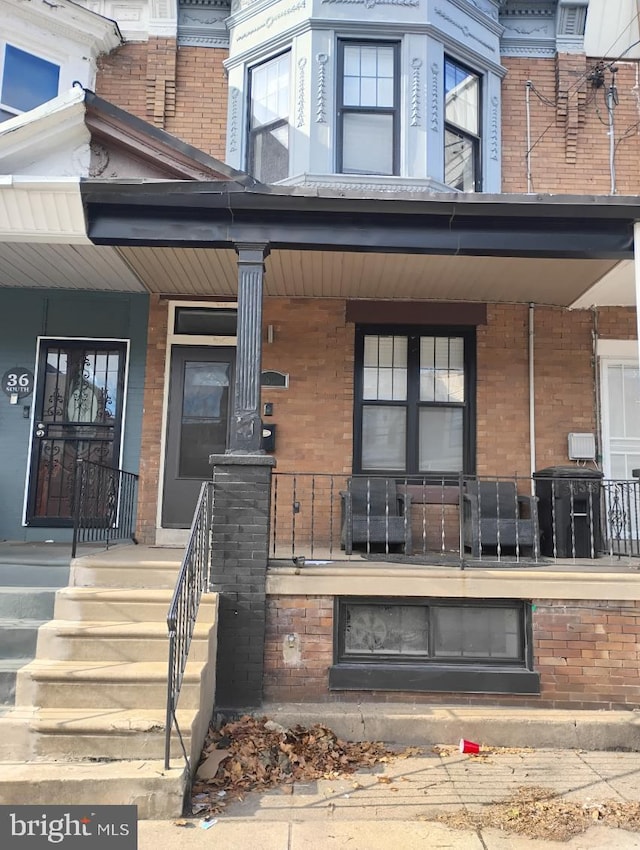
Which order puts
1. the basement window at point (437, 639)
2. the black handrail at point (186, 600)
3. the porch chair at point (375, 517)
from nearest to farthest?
1. the black handrail at point (186, 600)
2. the basement window at point (437, 639)
3. the porch chair at point (375, 517)

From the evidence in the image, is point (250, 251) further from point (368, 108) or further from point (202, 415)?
point (368, 108)

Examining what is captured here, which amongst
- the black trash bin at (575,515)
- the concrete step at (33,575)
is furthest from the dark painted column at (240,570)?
the black trash bin at (575,515)

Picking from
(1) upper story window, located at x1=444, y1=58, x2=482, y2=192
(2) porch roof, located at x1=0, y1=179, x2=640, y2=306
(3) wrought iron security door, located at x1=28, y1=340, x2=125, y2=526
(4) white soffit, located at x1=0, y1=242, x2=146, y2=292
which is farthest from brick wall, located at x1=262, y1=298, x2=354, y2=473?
(1) upper story window, located at x1=444, y1=58, x2=482, y2=192

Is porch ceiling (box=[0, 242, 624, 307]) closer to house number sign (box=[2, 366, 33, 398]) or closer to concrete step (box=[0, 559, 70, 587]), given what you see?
house number sign (box=[2, 366, 33, 398])

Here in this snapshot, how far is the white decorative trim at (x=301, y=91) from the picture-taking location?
7085 mm

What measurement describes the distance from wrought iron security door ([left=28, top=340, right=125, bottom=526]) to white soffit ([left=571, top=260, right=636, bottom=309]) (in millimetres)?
5077

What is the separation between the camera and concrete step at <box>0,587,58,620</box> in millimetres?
4828

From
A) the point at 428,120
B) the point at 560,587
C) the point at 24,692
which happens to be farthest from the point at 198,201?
the point at 560,587

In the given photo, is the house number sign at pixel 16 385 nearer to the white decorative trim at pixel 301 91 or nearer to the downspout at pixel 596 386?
the white decorative trim at pixel 301 91

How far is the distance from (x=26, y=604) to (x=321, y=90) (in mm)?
5797

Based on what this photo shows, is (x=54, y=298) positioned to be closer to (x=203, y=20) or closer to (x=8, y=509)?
(x=8, y=509)

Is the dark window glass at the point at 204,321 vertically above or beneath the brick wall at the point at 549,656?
above

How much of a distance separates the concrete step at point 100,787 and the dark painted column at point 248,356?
237 centimetres

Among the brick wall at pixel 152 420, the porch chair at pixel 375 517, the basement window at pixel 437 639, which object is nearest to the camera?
the basement window at pixel 437 639
